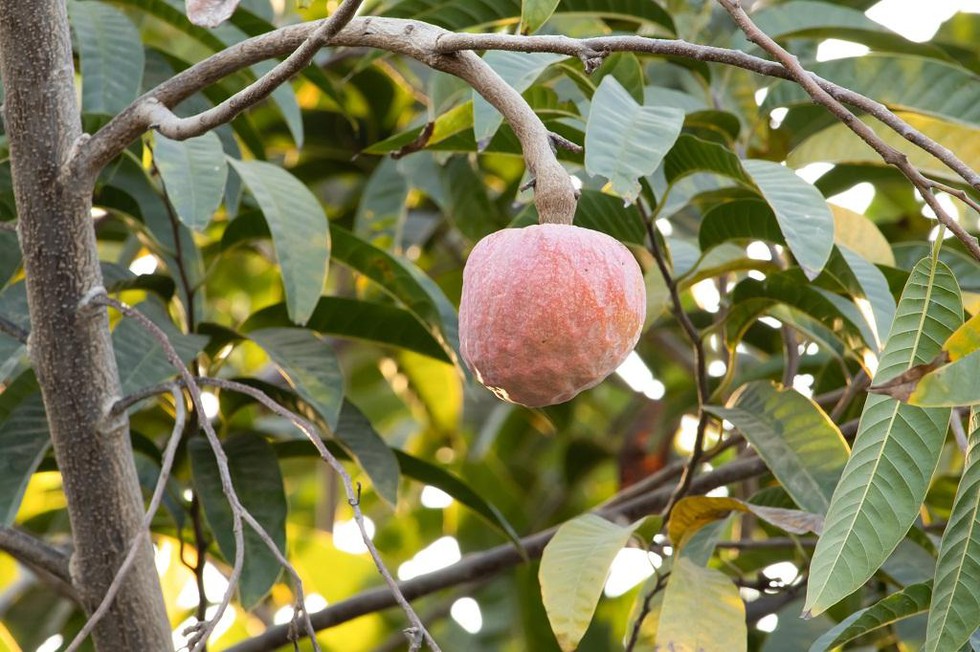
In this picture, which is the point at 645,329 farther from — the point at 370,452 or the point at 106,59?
the point at 106,59

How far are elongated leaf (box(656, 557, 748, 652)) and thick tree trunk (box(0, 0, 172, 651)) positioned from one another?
402 mm

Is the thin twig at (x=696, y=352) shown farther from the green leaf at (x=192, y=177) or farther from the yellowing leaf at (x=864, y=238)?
the green leaf at (x=192, y=177)

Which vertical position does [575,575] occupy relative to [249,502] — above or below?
above

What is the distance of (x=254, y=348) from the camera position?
254cm

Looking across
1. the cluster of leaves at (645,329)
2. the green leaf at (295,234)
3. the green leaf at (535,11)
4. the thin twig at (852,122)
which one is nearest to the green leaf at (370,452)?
the cluster of leaves at (645,329)

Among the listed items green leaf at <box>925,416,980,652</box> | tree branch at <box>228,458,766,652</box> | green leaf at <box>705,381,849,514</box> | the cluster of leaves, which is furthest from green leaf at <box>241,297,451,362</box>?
green leaf at <box>925,416,980,652</box>

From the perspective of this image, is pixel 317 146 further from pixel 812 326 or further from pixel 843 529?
pixel 843 529

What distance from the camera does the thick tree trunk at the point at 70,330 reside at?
0.84 meters

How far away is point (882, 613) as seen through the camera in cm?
88

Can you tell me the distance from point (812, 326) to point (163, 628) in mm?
749

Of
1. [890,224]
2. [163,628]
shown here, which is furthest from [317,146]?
[163,628]

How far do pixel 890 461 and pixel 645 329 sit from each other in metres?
0.65

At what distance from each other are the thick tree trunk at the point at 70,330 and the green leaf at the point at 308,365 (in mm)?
258

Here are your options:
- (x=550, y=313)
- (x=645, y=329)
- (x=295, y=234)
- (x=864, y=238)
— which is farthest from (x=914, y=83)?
(x=550, y=313)
